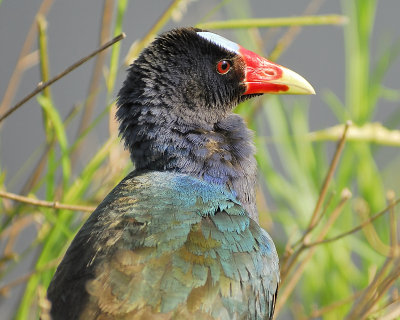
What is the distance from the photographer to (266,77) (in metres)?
2.70

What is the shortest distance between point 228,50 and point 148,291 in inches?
40.8

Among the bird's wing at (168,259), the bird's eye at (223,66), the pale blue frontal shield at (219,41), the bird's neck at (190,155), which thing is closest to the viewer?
the bird's wing at (168,259)

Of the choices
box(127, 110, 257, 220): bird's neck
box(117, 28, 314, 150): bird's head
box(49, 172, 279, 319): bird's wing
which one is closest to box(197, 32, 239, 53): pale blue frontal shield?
box(117, 28, 314, 150): bird's head

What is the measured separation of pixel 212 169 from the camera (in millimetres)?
2428

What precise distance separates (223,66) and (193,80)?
0.53 ft

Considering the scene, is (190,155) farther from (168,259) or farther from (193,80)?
(168,259)

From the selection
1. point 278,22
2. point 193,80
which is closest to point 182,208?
point 193,80

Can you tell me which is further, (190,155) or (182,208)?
(190,155)

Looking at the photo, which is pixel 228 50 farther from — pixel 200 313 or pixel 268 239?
pixel 200 313

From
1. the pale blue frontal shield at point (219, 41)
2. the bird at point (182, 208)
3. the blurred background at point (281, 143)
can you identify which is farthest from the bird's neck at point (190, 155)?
the pale blue frontal shield at point (219, 41)

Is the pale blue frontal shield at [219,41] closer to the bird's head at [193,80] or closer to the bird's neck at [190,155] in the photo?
the bird's head at [193,80]

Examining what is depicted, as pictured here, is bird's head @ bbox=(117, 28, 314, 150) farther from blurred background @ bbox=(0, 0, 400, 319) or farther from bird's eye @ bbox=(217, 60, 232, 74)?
blurred background @ bbox=(0, 0, 400, 319)

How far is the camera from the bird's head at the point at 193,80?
2.47 metres

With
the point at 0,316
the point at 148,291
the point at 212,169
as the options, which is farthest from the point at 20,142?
the point at 148,291
